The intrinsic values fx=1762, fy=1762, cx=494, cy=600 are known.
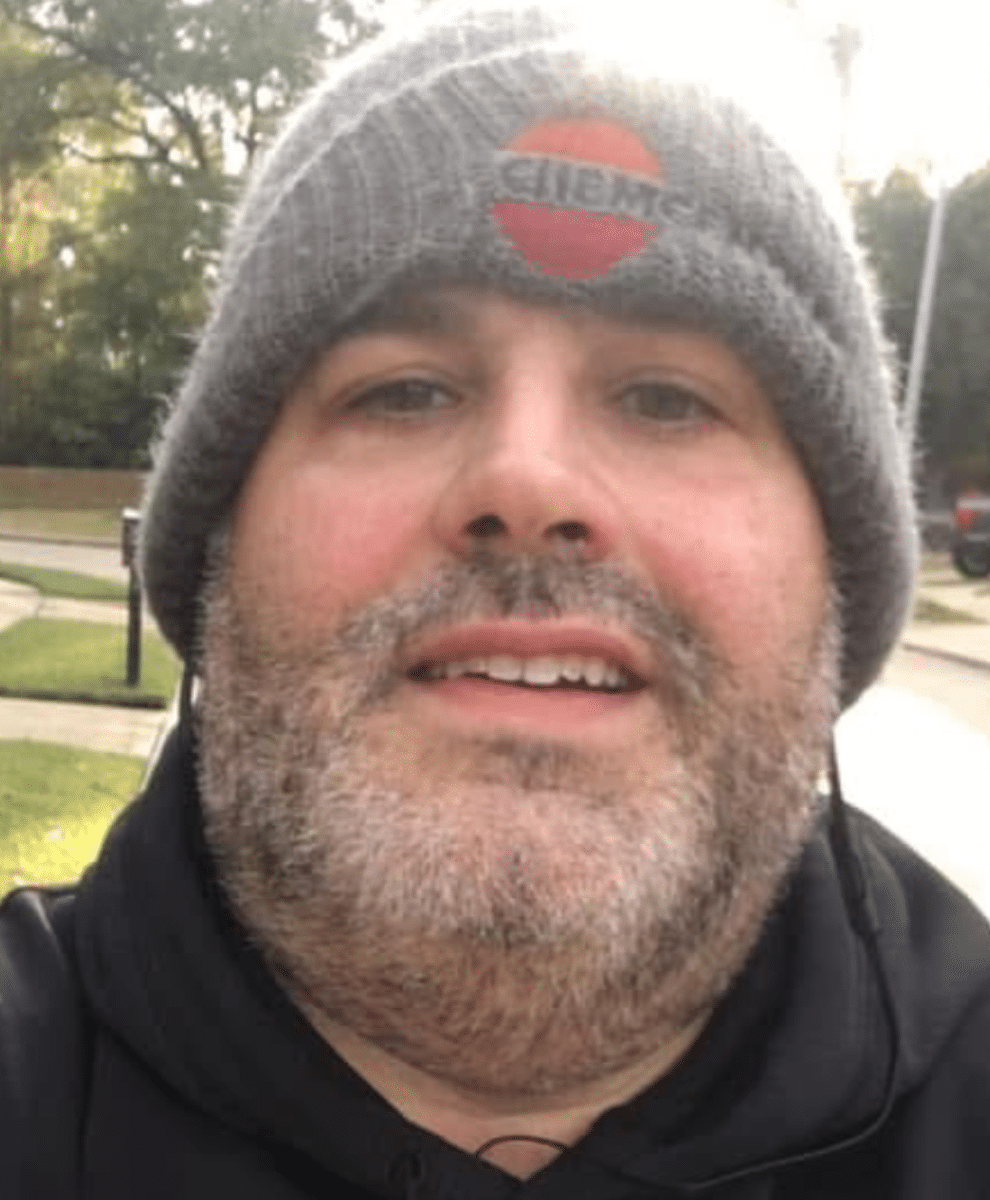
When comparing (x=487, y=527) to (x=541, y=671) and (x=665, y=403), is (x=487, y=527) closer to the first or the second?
(x=541, y=671)

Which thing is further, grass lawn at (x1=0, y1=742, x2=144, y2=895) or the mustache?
grass lawn at (x1=0, y1=742, x2=144, y2=895)

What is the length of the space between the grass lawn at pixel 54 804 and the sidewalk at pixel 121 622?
0.76 feet

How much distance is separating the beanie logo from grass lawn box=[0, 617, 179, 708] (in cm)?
626

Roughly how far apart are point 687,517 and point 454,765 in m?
0.33

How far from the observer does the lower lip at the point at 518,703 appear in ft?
5.18

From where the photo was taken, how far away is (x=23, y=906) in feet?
6.09

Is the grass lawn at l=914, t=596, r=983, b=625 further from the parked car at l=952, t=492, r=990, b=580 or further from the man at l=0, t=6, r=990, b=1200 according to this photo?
the man at l=0, t=6, r=990, b=1200

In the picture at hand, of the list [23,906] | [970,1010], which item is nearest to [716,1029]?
[970,1010]

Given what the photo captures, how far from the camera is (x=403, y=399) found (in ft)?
5.71

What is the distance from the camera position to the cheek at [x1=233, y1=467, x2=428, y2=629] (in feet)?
5.38

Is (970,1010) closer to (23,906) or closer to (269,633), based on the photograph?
(269,633)

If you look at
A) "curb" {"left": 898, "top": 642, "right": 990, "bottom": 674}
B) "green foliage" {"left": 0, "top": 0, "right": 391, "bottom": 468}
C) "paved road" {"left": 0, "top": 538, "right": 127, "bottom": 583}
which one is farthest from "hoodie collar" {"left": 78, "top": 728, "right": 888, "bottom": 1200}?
"green foliage" {"left": 0, "top": 0, "right": 391, "bottom": 468}

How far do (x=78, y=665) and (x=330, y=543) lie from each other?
323 inches

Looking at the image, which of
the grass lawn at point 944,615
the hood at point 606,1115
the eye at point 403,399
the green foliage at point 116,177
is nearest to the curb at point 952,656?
the grass lawn at point 944,615
